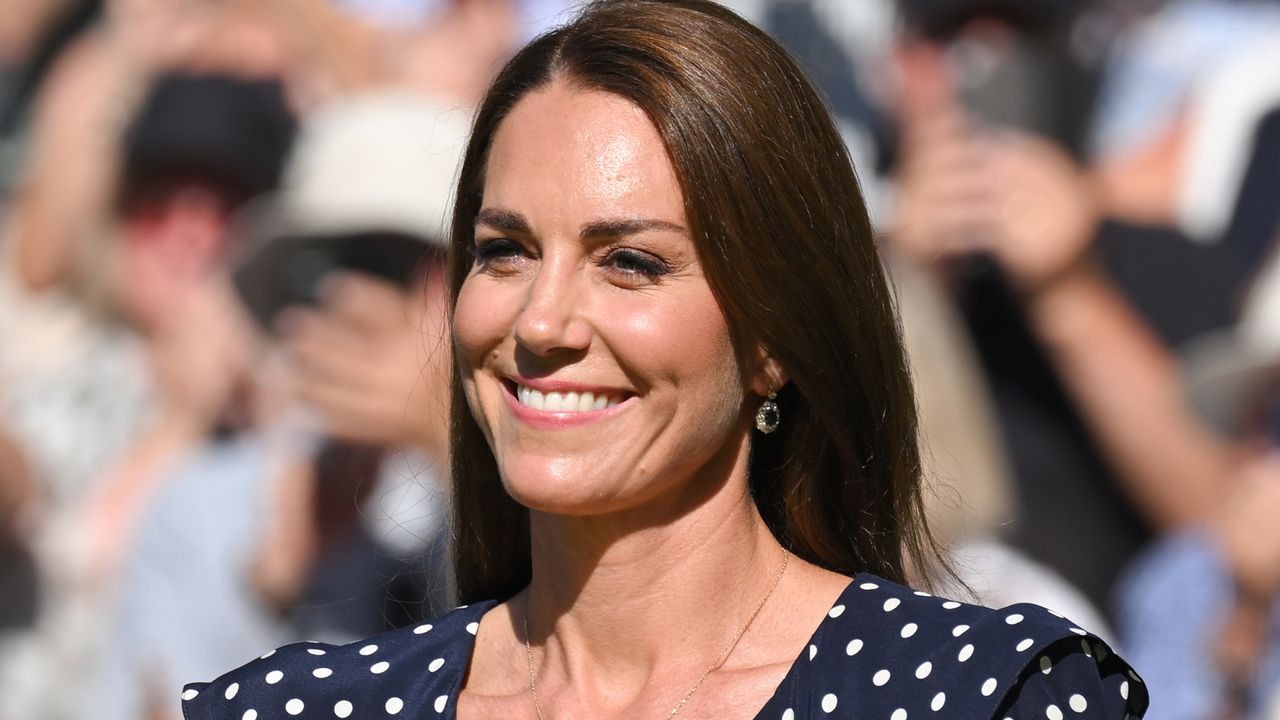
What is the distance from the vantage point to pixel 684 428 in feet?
6.96

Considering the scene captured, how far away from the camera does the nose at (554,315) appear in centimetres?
206

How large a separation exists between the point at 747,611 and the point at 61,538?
4.23 meters

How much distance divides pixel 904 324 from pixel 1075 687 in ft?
6.08

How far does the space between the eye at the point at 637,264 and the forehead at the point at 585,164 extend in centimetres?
4

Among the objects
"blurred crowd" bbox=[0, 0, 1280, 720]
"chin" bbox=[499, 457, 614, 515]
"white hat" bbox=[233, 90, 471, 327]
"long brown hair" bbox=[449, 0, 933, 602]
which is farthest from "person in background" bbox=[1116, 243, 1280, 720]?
"chin" bbox=[499, 457, 614, 515]

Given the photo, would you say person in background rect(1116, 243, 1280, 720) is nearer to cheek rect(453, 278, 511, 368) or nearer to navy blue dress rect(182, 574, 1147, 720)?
navy blue dress rect(182, 574, 1147, 720)

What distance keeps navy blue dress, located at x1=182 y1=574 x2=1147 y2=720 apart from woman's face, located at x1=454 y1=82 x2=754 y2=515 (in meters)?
0.27

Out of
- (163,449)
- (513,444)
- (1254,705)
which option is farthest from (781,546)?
(163,449)

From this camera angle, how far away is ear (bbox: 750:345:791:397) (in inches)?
85.7

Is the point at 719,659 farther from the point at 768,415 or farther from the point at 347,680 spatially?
the point at 347,680

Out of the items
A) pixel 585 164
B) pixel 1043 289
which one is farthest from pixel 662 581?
pixel 1043 289

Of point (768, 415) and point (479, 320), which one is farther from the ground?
point (479, 320)

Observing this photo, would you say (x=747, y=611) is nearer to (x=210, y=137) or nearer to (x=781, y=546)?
(x=781, y=546)

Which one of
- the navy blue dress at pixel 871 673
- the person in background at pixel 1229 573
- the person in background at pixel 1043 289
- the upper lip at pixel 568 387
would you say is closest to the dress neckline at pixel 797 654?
the navy blue dress at pixel 871 673
